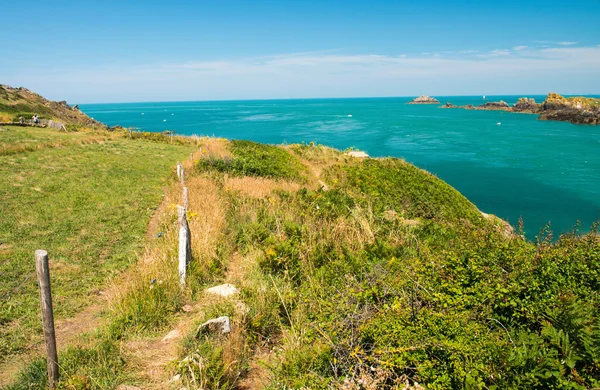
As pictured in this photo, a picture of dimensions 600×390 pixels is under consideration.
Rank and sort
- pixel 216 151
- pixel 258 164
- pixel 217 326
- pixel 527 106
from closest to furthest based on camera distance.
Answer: pixel 217 326
pixel 258 164
pixel 216 151
pixel 527 106

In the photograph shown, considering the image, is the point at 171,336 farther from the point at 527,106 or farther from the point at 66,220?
the point at 527,106

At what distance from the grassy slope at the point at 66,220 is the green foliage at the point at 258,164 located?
2663 mm

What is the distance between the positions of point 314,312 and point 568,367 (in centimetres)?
281

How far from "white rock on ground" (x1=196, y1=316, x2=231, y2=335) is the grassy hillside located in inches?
4.4

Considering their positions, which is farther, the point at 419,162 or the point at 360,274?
the point at 419,162

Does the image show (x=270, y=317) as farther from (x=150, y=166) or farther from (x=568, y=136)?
(x=568, y=136)

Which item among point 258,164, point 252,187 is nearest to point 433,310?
point 252,187

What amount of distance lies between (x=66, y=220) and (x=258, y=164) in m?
9.53

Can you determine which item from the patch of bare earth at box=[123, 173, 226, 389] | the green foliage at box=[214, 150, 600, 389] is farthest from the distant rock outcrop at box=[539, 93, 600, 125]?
the patch of bare earth at box=[123, 173, 226, 389]

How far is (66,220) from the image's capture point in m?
10.1

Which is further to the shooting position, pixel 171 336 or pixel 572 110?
pixel 572 110

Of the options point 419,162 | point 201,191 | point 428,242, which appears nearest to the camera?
point 428,242

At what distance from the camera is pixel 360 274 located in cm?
587

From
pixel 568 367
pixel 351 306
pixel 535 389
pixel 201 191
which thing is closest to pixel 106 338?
pixel 351 306
